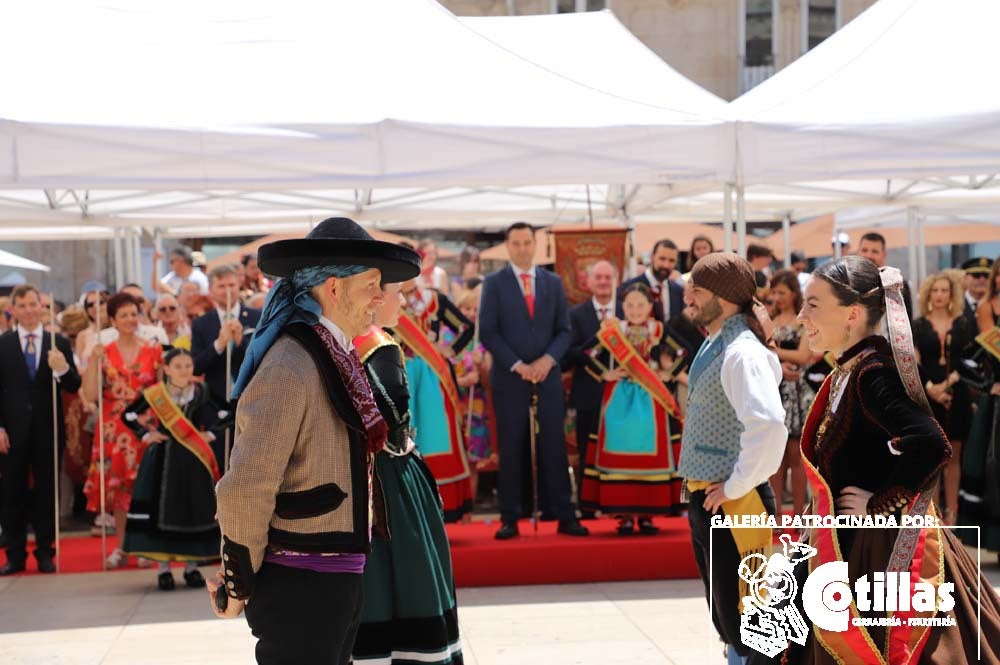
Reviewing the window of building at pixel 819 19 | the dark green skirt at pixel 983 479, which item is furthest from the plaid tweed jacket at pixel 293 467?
the window of building at pixel 819 19

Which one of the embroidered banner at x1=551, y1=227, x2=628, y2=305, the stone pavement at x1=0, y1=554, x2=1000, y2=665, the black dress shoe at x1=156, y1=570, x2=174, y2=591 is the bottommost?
the stone pavement at x1=0, y1=554, x2=1000, y2=665

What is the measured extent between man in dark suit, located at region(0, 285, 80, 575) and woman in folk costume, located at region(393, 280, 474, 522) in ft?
6.33

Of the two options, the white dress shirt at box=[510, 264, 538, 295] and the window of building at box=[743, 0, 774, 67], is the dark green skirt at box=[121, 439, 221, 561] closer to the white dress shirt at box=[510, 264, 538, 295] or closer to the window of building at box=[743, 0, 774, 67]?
the white dress shirt at box=[510, 264, 538, 295]

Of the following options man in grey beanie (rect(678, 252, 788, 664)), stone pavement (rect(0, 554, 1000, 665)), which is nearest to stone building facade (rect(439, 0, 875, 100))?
stone pavement (rect(0, 554, 1000, 665))

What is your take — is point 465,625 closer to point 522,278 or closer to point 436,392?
point 436,392

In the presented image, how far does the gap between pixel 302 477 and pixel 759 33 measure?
1898 centimetres

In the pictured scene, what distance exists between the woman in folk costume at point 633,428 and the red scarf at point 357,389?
4072mm

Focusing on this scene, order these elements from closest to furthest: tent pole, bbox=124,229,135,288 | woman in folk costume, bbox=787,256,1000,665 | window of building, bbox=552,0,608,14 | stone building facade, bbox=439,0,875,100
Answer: woman in folk costume, bbox=787,256,1000,665, tent pole, bbox=124,229,135,288, stone building facade, bbox=439,0,875,100, window of building, bbox=552,0,608,14

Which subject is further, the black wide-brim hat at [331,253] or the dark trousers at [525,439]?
the dark trousers at [525,439]

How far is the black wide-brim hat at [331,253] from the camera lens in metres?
2.89

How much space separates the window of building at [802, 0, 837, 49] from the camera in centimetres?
2047

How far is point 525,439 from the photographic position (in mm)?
6898

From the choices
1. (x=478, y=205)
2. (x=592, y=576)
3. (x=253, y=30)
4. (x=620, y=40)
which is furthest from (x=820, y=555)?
(x=478, y=205)

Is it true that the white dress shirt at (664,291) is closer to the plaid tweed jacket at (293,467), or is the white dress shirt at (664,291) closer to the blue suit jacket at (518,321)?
the blue suit jacket at (518,321)
